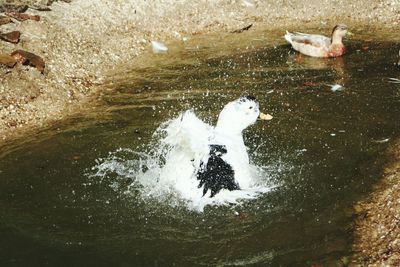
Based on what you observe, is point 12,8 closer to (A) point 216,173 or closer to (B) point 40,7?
(B) point 40,7

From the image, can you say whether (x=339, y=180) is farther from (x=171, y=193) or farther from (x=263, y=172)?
(x=171, y=193)

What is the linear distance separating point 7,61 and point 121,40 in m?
3.59

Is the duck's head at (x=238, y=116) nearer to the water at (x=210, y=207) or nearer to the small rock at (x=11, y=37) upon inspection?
the water at (x=210, y=207)

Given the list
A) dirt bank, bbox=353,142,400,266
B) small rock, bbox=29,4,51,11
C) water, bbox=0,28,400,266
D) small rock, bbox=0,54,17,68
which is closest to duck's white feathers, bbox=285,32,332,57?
water, bbox=0,28,400,266

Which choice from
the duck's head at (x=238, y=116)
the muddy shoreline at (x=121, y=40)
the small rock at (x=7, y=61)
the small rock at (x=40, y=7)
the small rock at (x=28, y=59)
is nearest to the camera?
the muddy shoreline at (x=121, y=40)

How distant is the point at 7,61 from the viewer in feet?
34.2

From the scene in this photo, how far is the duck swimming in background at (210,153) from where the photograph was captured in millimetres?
6297

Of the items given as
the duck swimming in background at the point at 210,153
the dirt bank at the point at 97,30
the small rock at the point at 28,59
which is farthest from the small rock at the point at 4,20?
the duck swimming in background at the point at 210,153

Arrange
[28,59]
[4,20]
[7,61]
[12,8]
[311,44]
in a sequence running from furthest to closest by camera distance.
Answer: [12,8] < [311,44] < [4,20] < [28,59] < [7,61]

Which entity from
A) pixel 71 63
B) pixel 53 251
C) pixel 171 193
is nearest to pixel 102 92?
pixel 71 63

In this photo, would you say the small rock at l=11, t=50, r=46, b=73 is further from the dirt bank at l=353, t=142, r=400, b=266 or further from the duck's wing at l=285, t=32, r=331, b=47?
the dirt bank at l=353, t=142, r=400, b=266

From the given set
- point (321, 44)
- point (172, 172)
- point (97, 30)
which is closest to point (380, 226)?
point (172, 172)

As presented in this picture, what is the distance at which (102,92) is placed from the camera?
1057 cm

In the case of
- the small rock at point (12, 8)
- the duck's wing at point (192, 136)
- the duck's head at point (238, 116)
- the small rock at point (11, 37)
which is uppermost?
the small rock at point (12, 8)
